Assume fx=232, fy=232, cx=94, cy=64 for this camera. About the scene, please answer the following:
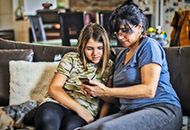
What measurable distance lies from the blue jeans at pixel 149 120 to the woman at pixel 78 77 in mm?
268

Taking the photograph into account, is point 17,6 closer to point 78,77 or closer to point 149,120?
point 78,77

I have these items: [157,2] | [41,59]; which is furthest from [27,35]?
[41,59]

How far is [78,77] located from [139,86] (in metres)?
0.49

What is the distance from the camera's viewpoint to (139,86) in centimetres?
117

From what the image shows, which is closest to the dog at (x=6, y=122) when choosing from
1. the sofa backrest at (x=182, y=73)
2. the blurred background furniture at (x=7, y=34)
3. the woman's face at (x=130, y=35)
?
the woman's face at (x=130, y=35)

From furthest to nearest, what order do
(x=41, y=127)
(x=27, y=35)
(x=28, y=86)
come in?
(x=27, y=35) < (x=28, y=86) < (x=41, y=127)

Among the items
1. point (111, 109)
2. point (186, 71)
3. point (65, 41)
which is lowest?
point (111, 109)

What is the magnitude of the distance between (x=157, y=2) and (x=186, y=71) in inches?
157

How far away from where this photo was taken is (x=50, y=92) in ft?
4.75

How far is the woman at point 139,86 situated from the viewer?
109 centimetres

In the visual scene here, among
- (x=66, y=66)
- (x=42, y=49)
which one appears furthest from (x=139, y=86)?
(x=42, y=49)

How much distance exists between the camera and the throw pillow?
173cm

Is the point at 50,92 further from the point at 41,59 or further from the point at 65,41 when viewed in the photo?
the point at 65,41

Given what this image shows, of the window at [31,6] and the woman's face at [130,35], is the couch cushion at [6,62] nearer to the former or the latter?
the woman's face at [130,35]
